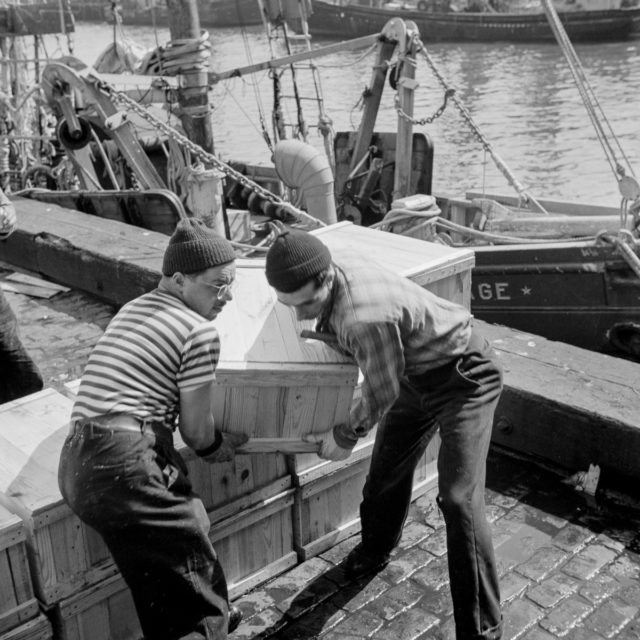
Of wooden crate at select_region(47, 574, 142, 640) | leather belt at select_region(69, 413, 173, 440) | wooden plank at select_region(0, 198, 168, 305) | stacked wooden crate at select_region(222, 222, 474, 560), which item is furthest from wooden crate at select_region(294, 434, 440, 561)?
wooden plank at select_region(0, 198, 168, 305)

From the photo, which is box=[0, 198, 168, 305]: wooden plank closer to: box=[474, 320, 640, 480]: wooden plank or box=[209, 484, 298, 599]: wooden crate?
box=[474, 320, 640, 480]: wooden plank

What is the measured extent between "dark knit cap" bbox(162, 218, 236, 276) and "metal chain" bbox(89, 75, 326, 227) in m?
5.45

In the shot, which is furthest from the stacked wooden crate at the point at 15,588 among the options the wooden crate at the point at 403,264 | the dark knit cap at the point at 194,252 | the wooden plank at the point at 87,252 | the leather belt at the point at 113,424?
the wooden plank at the point at 87,252

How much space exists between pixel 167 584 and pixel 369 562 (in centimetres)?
142

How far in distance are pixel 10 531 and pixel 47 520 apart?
0.15m

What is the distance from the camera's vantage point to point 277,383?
3.66 metres

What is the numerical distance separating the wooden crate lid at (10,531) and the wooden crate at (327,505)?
4.79 ft

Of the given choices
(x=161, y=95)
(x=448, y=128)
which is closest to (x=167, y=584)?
(x=161, y=95)

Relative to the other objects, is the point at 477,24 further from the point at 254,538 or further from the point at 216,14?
the point at 254,538

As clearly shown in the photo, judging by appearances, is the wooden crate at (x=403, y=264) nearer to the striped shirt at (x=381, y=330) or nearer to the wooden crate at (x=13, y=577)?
the striped shirt at (x=381, y=330)

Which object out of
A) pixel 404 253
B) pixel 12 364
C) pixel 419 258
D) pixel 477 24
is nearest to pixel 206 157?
pixel 12 364

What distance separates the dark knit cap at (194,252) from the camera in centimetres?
323

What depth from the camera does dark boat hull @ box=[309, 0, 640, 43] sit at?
4584 cm

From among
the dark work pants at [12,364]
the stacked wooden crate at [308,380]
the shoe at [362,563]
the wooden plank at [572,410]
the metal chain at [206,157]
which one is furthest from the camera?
the metal chain at [206,157]
